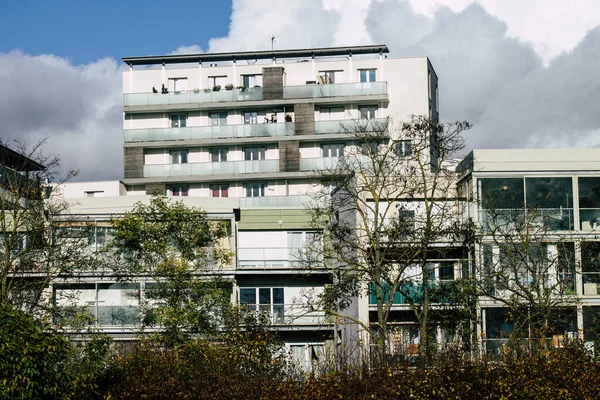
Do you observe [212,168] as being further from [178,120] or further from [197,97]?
[197,97]

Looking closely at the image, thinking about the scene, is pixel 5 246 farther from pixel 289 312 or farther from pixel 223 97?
pixel 223 97

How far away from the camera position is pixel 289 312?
156 ft

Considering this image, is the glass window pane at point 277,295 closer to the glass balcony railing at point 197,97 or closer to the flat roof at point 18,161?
the flat roof at point 18,161

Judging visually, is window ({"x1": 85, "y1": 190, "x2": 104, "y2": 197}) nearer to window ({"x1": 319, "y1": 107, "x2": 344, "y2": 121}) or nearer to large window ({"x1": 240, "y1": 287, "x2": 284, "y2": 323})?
window ({"x1": 319, "y1": 107, "x2": 344, "y2": 121})

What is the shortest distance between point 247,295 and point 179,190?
62.0 feet

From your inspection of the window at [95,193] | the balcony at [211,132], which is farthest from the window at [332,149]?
the window at [95,193]

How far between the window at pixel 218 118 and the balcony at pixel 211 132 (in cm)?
99

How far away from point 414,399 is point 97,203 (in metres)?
27.0

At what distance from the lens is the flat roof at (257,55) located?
65.8 meters

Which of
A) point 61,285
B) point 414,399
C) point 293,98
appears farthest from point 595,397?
point 293,98

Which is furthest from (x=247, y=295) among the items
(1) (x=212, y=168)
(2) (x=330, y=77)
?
(2) (x=330, y=77)

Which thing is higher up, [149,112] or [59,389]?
[149,112]

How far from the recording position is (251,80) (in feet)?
219

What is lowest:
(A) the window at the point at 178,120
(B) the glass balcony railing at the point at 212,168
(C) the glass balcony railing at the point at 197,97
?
(B) the glass balcony railing at the point at 212,168
